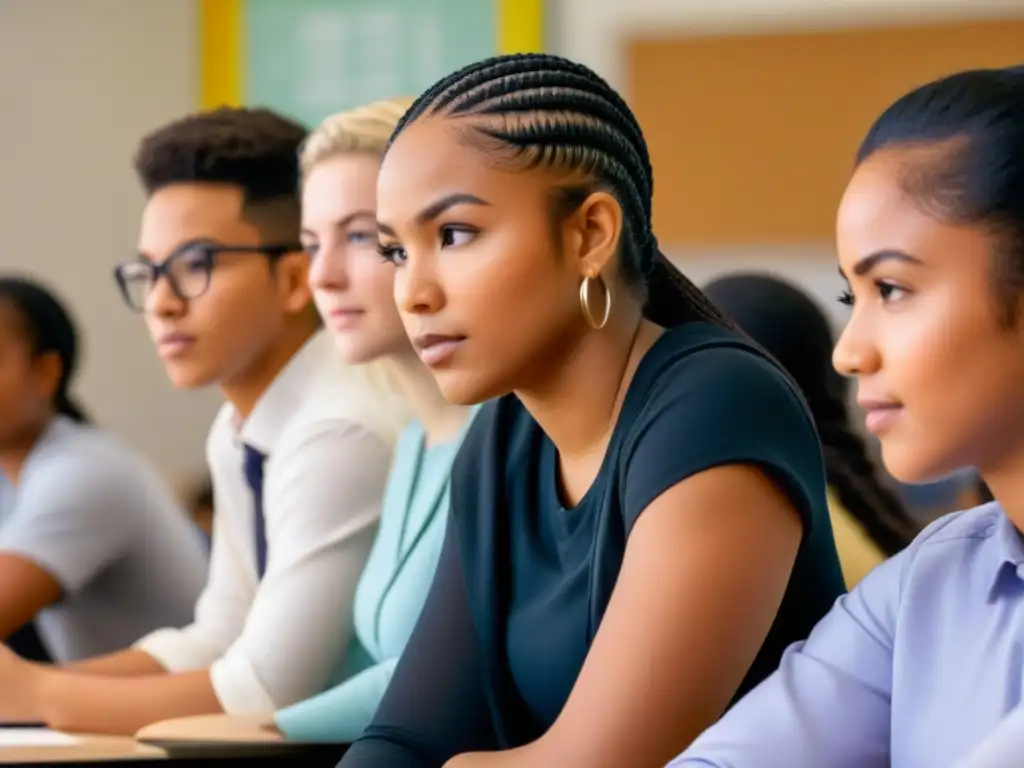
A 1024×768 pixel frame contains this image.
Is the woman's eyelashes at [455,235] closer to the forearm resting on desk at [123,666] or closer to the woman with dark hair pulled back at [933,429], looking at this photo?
the woman with dark hair pulled back at [933,429]

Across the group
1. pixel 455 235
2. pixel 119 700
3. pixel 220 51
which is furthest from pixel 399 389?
pixel 220 51

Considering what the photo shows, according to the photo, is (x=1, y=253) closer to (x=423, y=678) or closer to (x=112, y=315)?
(x=112, y=315)

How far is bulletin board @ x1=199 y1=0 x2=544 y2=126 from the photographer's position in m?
3.80

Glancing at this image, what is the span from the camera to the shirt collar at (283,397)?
5.91 feet

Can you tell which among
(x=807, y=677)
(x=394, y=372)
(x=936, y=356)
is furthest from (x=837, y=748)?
(x=394, y=372)

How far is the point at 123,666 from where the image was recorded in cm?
186

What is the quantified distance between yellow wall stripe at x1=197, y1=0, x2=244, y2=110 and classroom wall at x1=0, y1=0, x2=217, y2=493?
34mm

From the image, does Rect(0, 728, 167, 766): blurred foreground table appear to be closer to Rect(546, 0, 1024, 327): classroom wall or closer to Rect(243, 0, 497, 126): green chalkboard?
Rect(546, 0, 1024, 327): classroom wall

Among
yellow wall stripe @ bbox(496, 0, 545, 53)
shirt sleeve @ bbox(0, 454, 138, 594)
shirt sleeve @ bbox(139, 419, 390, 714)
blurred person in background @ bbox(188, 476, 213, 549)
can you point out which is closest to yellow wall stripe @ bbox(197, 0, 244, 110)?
yellow wall stripe @ bbox(496, 0, 545, 53)

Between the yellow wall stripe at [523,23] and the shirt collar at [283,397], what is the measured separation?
81.0 inches

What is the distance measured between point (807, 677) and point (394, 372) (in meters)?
0.81

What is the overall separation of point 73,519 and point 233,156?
63 cm

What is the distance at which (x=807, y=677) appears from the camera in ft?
3.11

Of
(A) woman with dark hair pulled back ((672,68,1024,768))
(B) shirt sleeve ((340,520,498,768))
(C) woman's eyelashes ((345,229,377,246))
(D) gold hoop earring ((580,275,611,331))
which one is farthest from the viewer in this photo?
(C) woman's eyelashes ((345,229,377,246))
